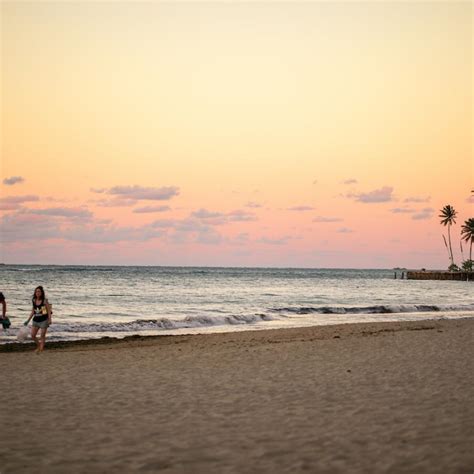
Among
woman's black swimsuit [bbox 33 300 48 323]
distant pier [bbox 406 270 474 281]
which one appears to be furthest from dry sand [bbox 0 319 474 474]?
distant pier [bbox 406 270 474 281]

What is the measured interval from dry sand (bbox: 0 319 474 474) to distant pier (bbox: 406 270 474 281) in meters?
114

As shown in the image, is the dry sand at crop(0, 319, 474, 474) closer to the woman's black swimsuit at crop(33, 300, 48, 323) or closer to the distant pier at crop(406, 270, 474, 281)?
the woman's black swimsuit at crop(33, 300, 48, 323)

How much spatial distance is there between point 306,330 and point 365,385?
13.7 m

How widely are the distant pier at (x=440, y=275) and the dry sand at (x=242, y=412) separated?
375ft

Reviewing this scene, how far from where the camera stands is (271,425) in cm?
797

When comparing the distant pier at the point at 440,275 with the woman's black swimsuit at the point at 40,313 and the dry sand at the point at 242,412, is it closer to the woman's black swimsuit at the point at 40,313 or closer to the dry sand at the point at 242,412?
the dry sand at the point at 242,412

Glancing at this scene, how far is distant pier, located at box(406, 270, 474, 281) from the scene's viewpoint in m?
122

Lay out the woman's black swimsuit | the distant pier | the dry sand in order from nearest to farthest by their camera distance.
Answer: the dry sand
the woman's black swimsuit
the distant pier

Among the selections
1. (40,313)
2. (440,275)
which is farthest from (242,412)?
(440,275)

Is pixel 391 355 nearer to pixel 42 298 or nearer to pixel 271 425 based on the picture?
pixel 271 425

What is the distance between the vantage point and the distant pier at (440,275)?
121562 mm

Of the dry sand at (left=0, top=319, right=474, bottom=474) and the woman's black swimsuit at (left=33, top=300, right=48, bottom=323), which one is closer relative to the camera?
the dry sand at (left=0, top=319, right=474, bottom=474)

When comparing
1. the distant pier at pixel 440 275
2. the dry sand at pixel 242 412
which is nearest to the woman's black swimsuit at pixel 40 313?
the dry sand at pixel 242 412

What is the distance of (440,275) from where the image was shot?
130 metres
